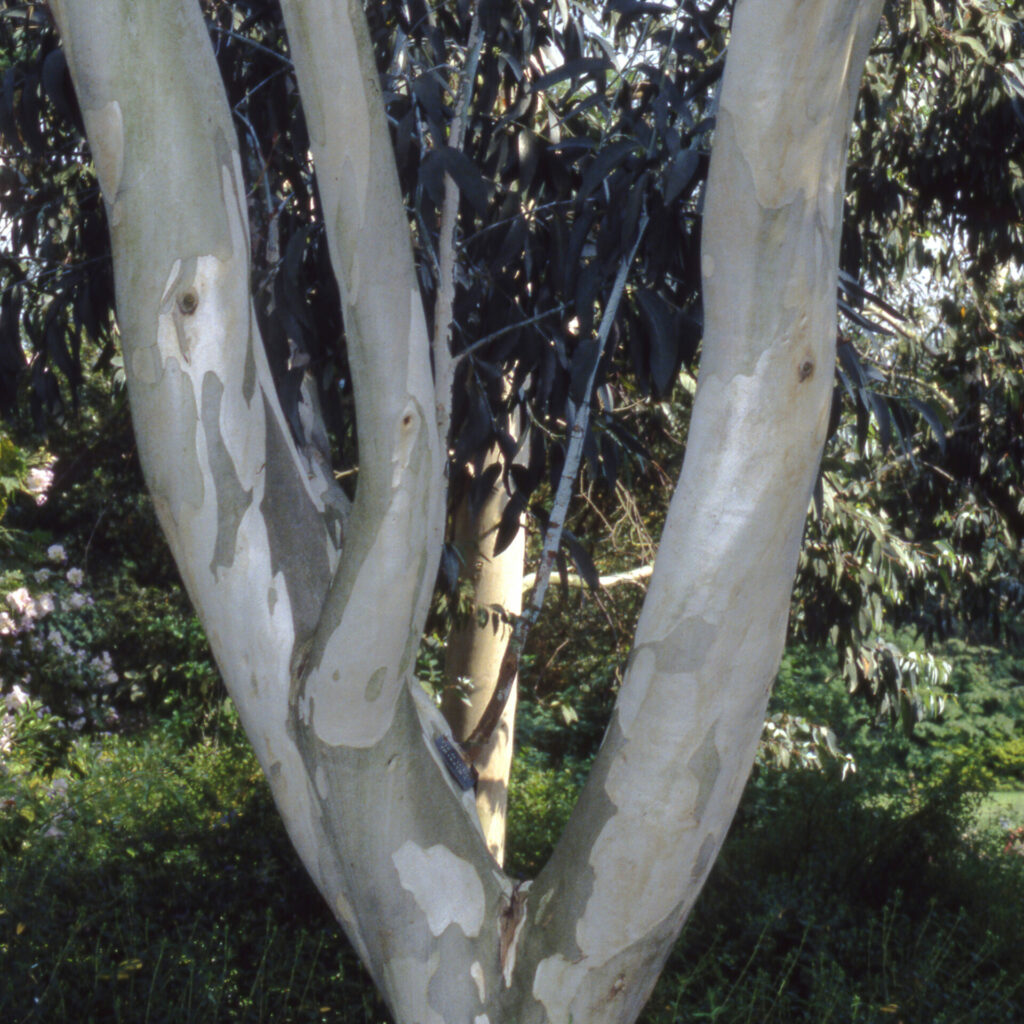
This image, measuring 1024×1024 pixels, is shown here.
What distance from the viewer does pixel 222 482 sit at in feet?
5.63

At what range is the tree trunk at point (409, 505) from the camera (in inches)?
60.7

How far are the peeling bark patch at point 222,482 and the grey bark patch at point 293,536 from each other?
1.8 inches

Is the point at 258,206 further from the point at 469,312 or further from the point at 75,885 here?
the point at 75,885

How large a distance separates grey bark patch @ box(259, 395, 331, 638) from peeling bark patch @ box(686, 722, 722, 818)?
645 millimetres

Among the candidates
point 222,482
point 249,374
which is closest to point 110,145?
point 249,374

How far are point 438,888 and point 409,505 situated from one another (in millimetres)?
597

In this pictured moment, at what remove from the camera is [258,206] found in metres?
2.85

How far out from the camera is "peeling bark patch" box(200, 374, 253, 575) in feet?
5.60

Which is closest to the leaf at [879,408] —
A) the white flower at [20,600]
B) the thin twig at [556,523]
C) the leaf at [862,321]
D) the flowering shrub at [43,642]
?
the leaf at [862,321]

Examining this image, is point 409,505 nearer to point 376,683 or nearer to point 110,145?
point 376,683

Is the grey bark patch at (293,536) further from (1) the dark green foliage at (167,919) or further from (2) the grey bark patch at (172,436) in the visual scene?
(1) the dark green foliage at (167,919)

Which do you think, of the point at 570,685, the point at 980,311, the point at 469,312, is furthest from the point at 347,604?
the point at 570,685

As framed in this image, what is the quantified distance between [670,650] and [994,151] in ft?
11.7

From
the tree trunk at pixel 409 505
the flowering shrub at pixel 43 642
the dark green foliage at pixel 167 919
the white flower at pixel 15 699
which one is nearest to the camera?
the tree trunk at pixel 409 505
